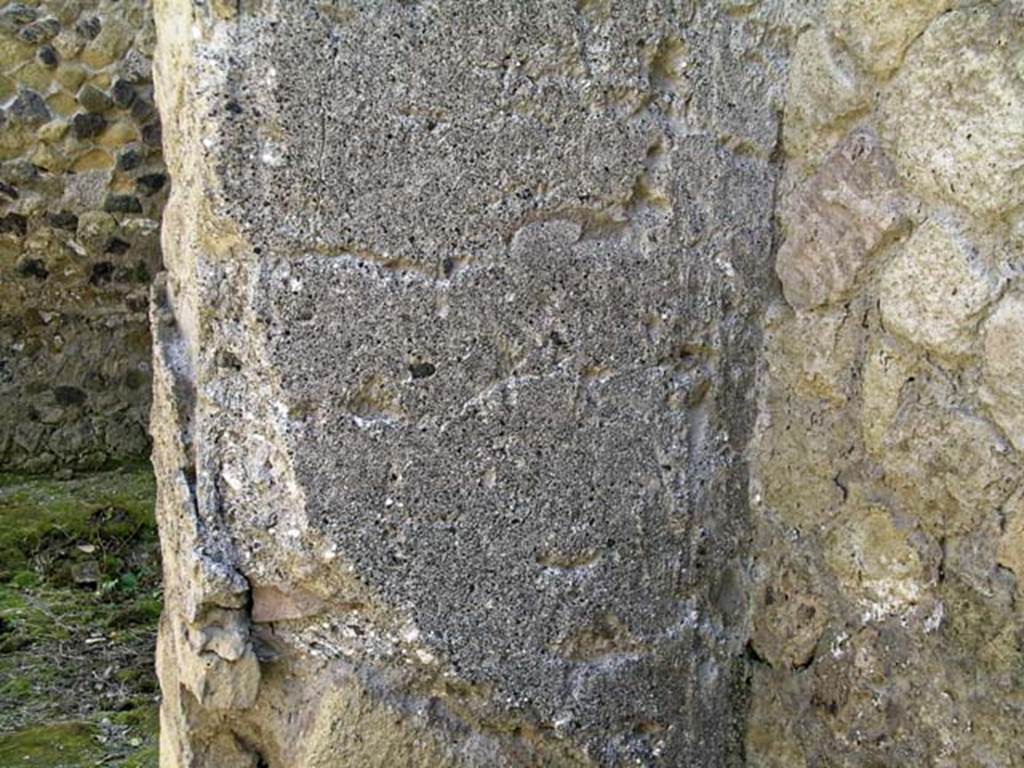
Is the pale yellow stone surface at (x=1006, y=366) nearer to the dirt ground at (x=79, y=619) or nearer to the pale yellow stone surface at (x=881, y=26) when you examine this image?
the pale yellow stone surface at (x=881, y=26)

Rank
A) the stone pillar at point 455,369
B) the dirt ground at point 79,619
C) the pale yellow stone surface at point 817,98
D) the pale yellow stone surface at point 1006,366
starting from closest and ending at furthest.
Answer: the pale yellow stone surface at point 1006,366, the stone pillar at point 455,369, the pale yellow stone surface at point 817,98, the dirt ground at point 79,619

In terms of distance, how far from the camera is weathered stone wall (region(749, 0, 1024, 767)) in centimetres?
142

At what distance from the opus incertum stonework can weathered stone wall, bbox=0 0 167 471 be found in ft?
9.70

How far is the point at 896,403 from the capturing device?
1.57m

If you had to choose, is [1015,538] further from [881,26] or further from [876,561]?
[881,26]

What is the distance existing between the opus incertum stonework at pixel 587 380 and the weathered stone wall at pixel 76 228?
9.70 ft

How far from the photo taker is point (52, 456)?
14.9ft

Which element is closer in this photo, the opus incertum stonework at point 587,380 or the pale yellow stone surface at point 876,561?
the opus incertum stonework at point 587,380

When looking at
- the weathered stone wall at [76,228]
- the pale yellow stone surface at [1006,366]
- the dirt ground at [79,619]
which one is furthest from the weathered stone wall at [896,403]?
the weathered stone wall at [76,228]

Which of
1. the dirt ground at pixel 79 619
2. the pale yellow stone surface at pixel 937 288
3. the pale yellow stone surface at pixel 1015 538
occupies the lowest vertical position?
the dirt ground at pixel 79 619

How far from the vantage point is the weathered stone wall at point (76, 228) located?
4.34 m

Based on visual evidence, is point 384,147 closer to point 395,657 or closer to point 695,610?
point 395,657

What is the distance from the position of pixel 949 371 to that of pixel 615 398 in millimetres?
454

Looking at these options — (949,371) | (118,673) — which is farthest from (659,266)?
(118,673)
